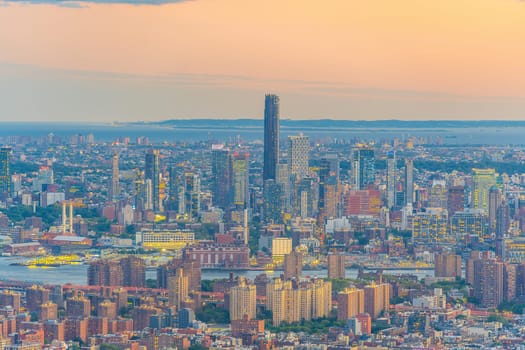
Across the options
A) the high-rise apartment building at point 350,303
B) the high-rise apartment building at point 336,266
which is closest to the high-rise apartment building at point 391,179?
the high-rise apartment building at point 336,266

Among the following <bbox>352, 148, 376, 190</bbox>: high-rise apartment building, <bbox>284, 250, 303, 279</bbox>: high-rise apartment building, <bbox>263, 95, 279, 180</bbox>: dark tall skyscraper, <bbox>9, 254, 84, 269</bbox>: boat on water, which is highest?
<bbox>263, 95, 279, 180</bbox>: dark tall skyscraper

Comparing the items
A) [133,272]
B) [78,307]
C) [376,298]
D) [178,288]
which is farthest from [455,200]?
[78,307]

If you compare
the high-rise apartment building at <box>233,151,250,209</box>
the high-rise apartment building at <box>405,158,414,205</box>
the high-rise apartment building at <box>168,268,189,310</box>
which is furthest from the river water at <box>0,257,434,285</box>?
the high-rise apartment building at <box>405,158,414,205</box>

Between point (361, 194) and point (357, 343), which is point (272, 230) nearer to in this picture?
point (361, 194)

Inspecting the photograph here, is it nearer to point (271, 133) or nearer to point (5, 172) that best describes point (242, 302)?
point (5, 172)

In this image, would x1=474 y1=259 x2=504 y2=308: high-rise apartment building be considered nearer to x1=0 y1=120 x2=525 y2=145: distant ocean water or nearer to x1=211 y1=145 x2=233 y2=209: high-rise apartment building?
x1=211 y1=145 x2=233 y2=209: high-rise apartment building

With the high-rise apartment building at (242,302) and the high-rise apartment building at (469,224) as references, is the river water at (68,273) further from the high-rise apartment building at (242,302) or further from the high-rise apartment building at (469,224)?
the high-rise apartment building at (469,224)
